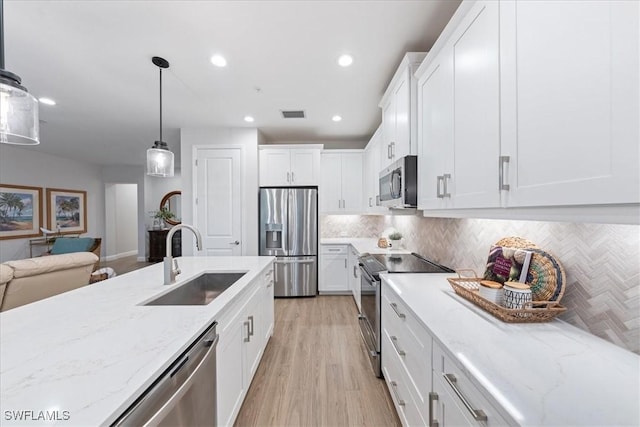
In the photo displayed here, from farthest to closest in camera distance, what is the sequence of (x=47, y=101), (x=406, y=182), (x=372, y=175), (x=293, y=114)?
1. (x=372, y=175)
2. (x=293, y=114)
3. (x=47, y=101)
4. (x=406, y=182)

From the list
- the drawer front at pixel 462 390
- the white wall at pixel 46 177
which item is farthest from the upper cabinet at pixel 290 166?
the white wall at pixel 46 177

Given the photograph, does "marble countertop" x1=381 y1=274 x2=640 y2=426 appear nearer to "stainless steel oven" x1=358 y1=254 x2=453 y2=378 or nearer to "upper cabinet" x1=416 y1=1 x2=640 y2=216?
"upper cabinet" x1=416 y1=1 x2=640 y2=216

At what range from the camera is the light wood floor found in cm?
167

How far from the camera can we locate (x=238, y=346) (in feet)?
5.08

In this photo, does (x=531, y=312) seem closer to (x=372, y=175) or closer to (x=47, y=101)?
(x=372, y=175)

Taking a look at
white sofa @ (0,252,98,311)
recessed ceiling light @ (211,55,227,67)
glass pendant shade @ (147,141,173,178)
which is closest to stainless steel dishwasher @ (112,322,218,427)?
glass pendant shade @ (147,141,173,178)

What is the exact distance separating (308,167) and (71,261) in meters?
3.12

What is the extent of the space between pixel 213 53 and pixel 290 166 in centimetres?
208

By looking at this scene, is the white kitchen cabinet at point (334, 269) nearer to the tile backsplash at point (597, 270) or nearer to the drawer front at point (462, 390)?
the tile backsplash at point (597, 270)

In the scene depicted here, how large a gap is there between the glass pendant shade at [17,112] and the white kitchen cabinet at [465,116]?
2.05 meters

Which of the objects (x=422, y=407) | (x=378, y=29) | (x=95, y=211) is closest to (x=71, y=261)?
(x=422, y=407)

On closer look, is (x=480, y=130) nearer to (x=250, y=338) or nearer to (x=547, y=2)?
(x=547, y=2)

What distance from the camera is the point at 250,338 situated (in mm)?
1807

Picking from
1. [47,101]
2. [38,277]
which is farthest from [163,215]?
[38,277]
